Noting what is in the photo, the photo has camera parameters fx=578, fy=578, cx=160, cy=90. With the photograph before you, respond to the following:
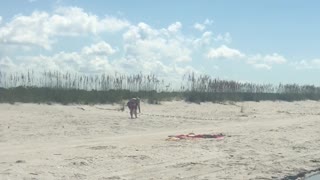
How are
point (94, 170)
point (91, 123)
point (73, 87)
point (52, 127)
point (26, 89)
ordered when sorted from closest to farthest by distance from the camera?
point (94, 170) → point (52, 127) → point (91, 123) → point (26, 89) → point (73, 87)

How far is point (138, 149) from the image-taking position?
1627 centimetres

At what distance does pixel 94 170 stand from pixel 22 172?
5.09 ft

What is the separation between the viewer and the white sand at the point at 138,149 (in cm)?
1259

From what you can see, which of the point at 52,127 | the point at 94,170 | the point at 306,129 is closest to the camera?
the point at 94,170

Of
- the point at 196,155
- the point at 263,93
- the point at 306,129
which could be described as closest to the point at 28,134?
the point at 196,155

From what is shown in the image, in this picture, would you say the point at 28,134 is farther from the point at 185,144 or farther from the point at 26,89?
the point at 26,89

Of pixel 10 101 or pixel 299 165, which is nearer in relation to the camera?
pixel 299 165

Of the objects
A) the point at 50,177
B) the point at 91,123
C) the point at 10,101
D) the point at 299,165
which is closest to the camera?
the point at 50,177

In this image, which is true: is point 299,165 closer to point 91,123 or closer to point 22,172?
point 22,172

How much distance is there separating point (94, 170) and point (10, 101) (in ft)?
59.8

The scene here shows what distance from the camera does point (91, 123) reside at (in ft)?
79.5

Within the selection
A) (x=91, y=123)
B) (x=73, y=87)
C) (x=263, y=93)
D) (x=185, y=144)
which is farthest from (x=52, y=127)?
(x=263, y=93)

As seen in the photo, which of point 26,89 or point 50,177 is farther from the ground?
point 26,89

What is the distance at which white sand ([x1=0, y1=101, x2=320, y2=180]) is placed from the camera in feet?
41.3
